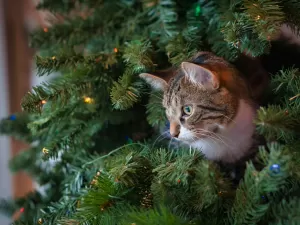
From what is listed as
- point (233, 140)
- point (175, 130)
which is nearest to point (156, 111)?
point (175, 130)

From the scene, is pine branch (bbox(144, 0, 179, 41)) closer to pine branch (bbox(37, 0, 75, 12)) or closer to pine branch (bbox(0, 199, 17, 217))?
pine branch (bbox(37, 0, 75, 12))

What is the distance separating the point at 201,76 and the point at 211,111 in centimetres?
7

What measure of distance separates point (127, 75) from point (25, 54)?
29.0 inches

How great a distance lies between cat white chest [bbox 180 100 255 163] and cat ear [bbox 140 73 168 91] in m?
0.09

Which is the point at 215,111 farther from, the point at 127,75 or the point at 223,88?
the point at 127,75

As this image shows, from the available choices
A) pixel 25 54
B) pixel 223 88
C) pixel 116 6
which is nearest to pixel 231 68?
pixel 223 88

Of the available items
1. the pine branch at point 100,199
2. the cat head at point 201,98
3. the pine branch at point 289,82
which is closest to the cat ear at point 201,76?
the cat head at point 201,98

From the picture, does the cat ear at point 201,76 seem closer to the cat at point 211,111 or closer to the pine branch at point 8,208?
the cat at point 211,111

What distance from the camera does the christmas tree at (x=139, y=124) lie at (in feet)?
1.46

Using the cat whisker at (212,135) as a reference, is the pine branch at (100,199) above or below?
above

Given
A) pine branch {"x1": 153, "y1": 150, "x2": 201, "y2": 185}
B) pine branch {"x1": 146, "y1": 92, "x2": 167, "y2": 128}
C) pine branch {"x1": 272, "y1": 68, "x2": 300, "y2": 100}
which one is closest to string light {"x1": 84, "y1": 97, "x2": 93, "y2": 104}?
pine branch {"x1": 146, "y1": 92, "x2": 167, "y2": 128}

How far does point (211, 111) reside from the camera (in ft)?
2.23

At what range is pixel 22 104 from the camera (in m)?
0.60

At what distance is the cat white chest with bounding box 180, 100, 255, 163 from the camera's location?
0.69 m
